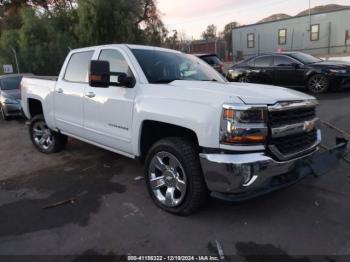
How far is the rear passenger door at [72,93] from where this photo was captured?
4.85 meters

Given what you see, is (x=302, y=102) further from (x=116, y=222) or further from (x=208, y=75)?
(x=116, y=222)

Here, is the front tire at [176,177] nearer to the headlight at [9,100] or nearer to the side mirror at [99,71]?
the side mirror at [99,71]

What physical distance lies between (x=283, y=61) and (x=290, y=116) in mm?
8687

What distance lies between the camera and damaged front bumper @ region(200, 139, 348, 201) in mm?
2910

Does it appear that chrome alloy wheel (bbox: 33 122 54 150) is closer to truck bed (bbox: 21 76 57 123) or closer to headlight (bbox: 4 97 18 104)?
truck bed (bbox: 21 76 57 123)

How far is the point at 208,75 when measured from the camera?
465 cm

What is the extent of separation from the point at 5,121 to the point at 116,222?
8524 millimetres

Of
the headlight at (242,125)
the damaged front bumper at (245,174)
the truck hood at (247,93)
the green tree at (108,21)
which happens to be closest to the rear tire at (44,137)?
the truck hood at (247,93)

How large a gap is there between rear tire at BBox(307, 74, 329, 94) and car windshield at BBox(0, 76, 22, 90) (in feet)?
32.9

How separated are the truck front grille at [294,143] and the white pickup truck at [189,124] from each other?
10 millimetres

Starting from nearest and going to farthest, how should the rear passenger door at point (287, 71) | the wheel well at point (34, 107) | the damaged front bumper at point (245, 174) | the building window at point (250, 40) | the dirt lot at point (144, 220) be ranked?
the damaged front bumper at point (245, 174), the dirt lot at point (144, 220), the wheel well at point (34, 107), the rear passenger door at point (287, 71), the building window at point (250, 40)

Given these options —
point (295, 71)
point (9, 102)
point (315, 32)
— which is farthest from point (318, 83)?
point (315, 32)

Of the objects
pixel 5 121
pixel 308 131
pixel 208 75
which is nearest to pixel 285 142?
pixel 308 131

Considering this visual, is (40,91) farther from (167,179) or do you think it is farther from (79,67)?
(167,179)
